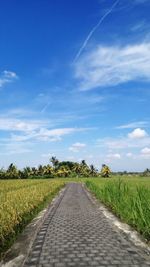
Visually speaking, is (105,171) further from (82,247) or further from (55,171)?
(82,247)

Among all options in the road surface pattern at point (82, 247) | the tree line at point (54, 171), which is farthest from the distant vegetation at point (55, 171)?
the road surface pattern at point (82, 247)

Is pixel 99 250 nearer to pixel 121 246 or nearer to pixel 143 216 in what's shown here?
pixel 121 246

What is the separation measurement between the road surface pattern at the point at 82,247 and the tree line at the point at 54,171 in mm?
97107

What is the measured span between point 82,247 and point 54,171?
128 m

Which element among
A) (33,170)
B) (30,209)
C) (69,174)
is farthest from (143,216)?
(33,170)

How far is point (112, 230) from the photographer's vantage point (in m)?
10.2

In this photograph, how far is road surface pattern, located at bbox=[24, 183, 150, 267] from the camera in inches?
257

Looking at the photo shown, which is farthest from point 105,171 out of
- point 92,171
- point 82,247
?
point 82,247

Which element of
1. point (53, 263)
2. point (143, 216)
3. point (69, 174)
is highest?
point (69, 174)

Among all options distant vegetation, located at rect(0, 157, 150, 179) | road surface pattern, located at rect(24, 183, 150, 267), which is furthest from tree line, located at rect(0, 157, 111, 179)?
road surface pattern, located at rect(24, 183, 150, 267)

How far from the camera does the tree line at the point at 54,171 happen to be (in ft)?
366

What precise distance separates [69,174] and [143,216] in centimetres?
12137

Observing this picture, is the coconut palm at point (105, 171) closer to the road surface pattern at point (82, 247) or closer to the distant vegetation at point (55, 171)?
the distant vegetation at point (55, 171)

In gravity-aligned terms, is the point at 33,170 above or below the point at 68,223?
above
